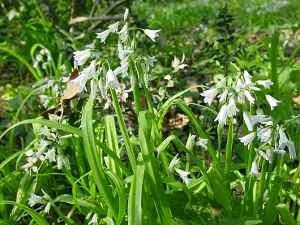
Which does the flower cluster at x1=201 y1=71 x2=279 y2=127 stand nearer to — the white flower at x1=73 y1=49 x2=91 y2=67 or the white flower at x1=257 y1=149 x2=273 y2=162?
Answer: the white flower at x1=257 y1=149 x2=273 y2=162

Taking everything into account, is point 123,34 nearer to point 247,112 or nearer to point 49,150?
point 247,112

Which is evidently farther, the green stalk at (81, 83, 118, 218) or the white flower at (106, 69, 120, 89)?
the green stalk at (81, 83, 118, 218)

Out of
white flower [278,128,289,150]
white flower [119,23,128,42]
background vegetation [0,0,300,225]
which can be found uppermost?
white flower [119,23,128,42]

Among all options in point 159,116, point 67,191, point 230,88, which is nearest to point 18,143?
point 67,191

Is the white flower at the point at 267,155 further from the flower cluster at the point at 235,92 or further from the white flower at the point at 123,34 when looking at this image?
the white flower at the point at 123,34

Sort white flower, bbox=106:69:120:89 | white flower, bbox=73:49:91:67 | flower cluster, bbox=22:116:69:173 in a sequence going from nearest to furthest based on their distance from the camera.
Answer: white flower, bbox=106:69:120:89 < white flower, bbox=73:49:91:67 < flower cluster, bbox=22:116:69:173

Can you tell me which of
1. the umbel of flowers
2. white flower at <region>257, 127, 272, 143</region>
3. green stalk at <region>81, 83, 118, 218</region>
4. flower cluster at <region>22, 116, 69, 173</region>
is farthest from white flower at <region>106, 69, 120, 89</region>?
flower cluster at <region>22, 116, 69, 173</region>

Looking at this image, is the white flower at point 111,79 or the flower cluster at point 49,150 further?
the flower cluster at point 49,150

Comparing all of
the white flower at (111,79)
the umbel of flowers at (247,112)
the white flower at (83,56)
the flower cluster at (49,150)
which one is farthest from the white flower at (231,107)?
the flower cluster at (49,150)

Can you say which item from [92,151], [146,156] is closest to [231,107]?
[146,156]

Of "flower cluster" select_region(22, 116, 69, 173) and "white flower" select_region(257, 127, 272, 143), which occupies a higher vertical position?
"white flower" select_region(257, 127, 272, 143)

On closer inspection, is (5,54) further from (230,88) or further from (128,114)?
(230,88)
